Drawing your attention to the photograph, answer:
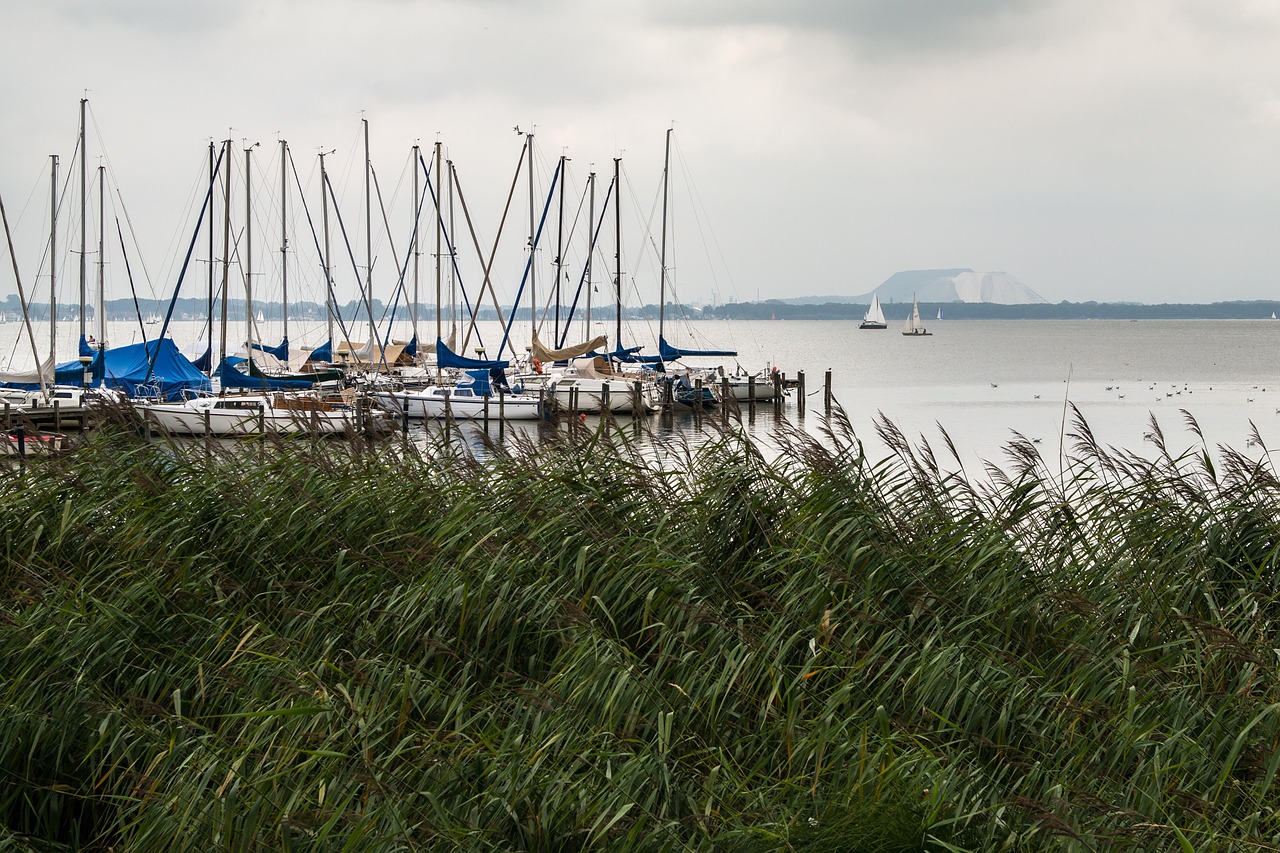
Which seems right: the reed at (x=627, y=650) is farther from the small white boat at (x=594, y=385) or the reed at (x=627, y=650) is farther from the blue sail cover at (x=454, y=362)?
the blue sail cover at (x=454, y=362)

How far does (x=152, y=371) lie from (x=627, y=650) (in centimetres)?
3514

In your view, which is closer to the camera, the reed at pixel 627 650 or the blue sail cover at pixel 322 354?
the reed at pixel 627 650

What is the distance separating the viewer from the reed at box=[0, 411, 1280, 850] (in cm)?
523

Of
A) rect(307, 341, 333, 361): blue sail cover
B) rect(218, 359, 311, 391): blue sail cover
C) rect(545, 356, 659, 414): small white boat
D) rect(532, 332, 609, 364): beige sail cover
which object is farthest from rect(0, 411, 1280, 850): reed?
rect(307, 341, 333, 361): blue sail cover

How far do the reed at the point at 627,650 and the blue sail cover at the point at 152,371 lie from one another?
3025 cm

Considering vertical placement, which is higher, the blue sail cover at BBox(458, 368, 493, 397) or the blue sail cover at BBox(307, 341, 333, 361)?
the blue sail cover at BBox(307, 341, 333, 361)

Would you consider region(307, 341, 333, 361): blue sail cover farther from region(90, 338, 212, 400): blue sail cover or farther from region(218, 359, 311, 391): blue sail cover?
region(218, 359, 311, 391): blue sail cover

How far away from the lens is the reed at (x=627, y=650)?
5.23 meters

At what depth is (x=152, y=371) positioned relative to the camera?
37.8 meters

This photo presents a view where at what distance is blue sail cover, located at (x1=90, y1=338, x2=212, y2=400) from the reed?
30.2 metres

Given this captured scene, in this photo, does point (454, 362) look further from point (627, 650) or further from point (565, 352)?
point (627, 650)

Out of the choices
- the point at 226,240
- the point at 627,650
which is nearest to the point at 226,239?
the point at 226,240

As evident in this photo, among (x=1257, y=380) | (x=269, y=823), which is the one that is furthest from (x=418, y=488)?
(x=1257, y=380)

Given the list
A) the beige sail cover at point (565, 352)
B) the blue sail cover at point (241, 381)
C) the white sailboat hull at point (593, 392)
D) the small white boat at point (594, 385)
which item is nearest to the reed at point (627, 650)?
the blue sail cover at point (241, 381)
